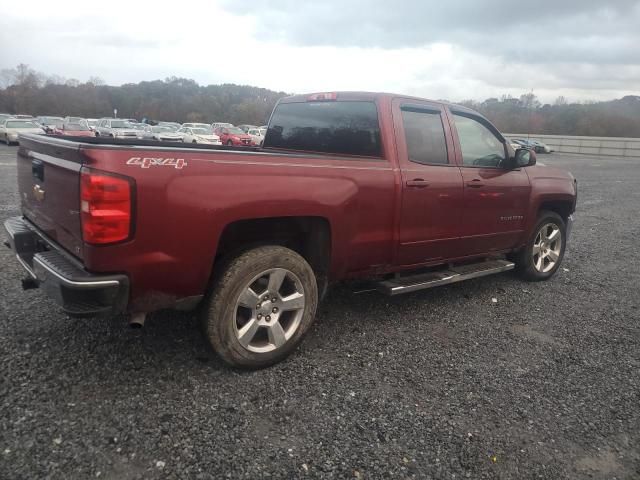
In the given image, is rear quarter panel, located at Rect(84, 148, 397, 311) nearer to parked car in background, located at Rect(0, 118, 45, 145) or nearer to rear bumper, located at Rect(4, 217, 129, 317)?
rear bumper, located at Rect(4, 217, 129, 317)

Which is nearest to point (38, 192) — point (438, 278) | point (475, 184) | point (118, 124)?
point (438, 278)

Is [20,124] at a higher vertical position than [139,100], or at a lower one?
lower

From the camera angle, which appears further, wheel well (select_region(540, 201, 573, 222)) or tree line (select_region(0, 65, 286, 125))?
tree line (select_region(0, 65, 286, 125))

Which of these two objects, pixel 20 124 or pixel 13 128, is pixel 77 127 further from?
pixel 20 124

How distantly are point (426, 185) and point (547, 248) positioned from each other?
2449 millimetres

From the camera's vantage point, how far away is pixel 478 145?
446cm

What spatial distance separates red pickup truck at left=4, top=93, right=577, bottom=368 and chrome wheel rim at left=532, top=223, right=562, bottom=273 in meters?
0.55

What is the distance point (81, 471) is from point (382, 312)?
267 cm

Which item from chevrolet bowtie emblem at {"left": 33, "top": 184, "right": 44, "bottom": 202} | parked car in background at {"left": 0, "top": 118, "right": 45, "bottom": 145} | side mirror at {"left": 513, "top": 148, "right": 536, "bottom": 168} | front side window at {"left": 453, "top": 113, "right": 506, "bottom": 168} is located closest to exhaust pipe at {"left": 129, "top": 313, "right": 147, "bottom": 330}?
chevrolet bowtie emblem at {"left": 33, "top": 184, "right": 44, "bottom": 202}

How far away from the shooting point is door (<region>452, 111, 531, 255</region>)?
423 centimetres

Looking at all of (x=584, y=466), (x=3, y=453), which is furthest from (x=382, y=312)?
(x=3, y=453)

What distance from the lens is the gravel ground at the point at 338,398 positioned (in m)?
2.27

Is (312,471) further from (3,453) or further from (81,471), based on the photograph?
(3,453)

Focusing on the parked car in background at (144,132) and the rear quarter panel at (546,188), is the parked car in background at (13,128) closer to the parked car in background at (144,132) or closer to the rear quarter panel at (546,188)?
the parked car in background at (144,132)
